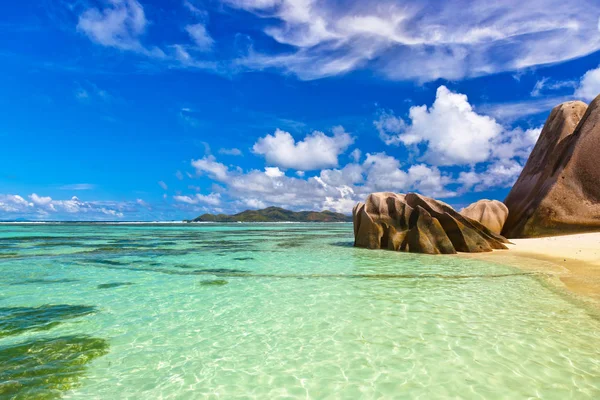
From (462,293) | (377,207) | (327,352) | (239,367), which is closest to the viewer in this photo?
(239,367)

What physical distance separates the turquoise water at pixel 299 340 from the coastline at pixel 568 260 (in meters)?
0.86

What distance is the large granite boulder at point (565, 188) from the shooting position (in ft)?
80.6

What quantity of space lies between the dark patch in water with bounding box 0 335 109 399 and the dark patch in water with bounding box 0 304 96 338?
1028mm

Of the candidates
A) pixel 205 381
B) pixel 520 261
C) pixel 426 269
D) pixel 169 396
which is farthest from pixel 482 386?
pixel 520 261

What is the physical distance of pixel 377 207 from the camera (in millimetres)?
22812

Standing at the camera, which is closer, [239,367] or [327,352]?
[239,367]

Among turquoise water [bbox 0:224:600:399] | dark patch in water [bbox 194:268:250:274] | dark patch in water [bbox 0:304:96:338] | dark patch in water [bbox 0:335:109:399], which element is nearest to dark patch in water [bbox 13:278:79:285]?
turquoise water [bbox 0:224:600:399]

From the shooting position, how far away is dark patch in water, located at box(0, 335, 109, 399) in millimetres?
4488

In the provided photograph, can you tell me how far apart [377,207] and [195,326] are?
1745 centimetres

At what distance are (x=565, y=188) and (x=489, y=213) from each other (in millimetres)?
5472

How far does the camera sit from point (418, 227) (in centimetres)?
2017

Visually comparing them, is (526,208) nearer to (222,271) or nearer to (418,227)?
(418,227)

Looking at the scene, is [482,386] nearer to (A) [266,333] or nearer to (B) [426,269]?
(A) [266,333]

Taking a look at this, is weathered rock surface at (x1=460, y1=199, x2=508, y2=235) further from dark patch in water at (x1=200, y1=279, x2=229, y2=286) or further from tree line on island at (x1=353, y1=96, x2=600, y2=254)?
dark patch in water at (x1=200, y1=279, x2=229, y2=286)
